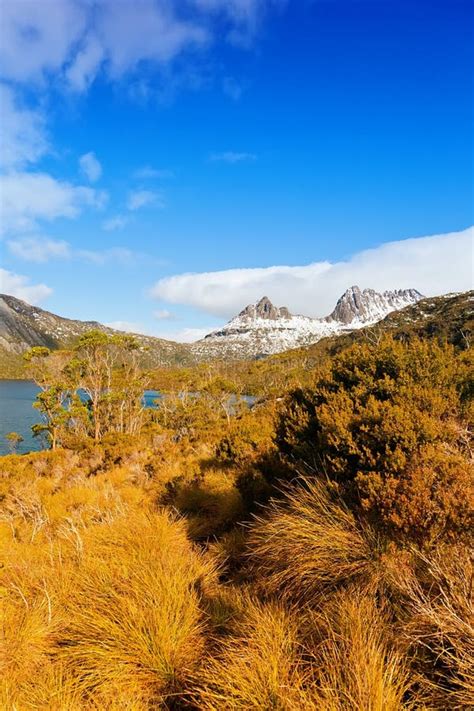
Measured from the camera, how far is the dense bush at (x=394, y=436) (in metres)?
3.55

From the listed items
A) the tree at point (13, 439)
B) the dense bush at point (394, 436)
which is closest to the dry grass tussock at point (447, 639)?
the dense bush at point (394, 436)

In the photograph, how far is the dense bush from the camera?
355cm

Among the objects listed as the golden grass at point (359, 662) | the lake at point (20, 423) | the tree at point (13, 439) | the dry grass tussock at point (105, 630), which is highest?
the golden grass at point (359, 662)

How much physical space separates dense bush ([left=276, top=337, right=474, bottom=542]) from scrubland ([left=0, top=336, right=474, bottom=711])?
0.02 meters

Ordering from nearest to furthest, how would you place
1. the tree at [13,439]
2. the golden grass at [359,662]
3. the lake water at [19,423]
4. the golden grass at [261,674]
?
the golden grass at [359,662], the golden grass at [261,674], the tree at [13,439], the lake water at [19,423]

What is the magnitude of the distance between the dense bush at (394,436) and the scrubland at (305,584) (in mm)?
22

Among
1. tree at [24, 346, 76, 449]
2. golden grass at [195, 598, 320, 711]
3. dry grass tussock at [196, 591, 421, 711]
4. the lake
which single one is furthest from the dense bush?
the lake

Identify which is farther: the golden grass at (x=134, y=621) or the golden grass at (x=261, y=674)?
the golden grass at (x=134, y=621)

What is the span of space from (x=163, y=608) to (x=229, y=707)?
1.03m

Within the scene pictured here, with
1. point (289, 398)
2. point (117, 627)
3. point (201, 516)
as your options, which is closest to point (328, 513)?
point (117, 627)

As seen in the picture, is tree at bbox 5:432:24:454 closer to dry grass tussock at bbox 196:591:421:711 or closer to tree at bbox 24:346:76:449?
tree at bbox 24:346:76:449

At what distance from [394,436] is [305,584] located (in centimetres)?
182

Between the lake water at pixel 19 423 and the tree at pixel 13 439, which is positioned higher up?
the tree at pixel 13 439

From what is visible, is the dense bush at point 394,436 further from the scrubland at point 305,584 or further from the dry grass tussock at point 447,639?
the dry grass tussock at point 447,639
